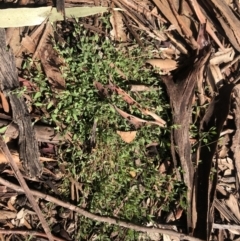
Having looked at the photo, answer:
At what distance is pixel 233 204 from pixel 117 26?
137 centimetres

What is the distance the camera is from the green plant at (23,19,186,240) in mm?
2893

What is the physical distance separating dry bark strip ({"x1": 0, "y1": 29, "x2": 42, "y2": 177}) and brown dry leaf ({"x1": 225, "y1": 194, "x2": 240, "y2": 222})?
123 centimetres

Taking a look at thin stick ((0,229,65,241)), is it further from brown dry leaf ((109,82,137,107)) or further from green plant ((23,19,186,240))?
brown dry leaf ((109,82,137,107))

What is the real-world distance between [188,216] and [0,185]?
3.86 ft

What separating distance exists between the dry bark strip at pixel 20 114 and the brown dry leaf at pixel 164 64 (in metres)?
0.83

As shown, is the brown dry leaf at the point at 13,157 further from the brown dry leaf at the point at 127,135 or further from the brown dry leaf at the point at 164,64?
the brown dry leaf at the point at 164,64

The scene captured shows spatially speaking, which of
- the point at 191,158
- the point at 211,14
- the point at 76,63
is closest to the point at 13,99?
the point at 76,63

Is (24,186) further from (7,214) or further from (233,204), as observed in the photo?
(233,204)

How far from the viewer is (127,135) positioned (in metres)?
2.95

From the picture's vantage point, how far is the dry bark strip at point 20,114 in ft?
9.19

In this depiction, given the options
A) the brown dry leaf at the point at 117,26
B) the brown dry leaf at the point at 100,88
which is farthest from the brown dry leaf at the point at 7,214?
the brown dry leaf at the point at 117,26

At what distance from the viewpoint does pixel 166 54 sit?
10.2ft

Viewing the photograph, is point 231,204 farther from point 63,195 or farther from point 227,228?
point 63,195

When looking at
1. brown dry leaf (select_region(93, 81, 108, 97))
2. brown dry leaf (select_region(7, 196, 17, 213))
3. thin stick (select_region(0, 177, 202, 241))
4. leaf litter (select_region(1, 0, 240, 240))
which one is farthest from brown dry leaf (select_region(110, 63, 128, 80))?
brown dry leaf (select_region(7, 196, 17, 213))
